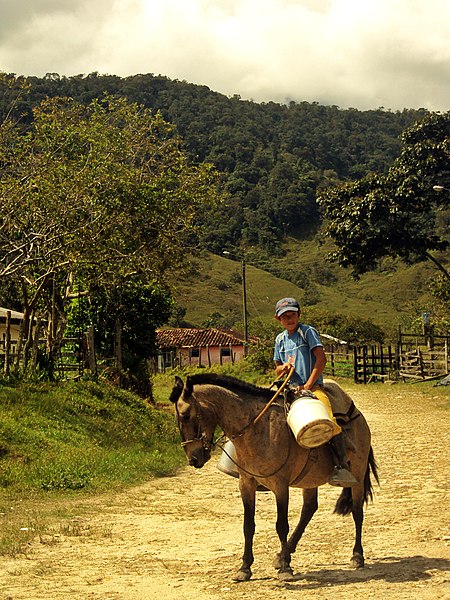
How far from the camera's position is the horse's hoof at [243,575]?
7.36m

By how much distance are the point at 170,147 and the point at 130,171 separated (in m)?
3.35

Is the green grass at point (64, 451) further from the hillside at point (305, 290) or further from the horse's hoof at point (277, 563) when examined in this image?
the hillside at point (305, 290)

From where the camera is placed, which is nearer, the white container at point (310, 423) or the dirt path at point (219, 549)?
the dirt path at point (219, 549)

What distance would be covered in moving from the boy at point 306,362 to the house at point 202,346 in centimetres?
6648

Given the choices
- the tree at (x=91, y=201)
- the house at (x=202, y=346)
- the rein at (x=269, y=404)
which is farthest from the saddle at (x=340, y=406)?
the house at (x=202, y=346)

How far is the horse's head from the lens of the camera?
7.31 meters

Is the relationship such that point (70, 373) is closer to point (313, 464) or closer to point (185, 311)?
point (313, 464)

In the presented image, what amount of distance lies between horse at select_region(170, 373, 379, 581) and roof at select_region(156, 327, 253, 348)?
219 ft

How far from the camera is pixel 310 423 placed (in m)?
7.20

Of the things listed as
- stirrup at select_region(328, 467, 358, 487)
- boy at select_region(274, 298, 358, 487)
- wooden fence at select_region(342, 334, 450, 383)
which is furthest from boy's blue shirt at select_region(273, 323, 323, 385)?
wooden fence at select_region(342, 334, 450, 383)

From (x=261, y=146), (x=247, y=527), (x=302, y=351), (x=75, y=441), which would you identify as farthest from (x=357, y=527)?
(x=261, y=146)

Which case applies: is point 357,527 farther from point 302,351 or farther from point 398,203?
point 398,203

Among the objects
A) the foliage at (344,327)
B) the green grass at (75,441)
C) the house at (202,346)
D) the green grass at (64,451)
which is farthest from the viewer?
the house at (202,346)

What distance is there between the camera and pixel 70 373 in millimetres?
21859
